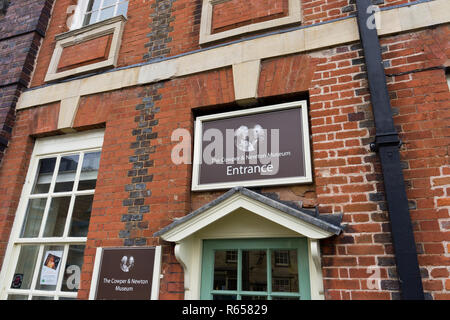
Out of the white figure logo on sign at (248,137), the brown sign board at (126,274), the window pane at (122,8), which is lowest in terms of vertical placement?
the brown sign board at (126,274)

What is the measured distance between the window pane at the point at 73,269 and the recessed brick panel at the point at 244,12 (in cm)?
300

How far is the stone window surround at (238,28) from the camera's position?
129 inches

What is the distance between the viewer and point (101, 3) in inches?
190

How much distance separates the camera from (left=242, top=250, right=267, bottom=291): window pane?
2561mm

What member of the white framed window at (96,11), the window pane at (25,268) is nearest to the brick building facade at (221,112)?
the window pane at (25,268)

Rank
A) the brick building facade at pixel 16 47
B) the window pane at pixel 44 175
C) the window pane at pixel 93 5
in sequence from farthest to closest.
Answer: the window pane at pixel 93 5 < the brick building facade at pixel 16 47 < the window pane at pixel 44 175

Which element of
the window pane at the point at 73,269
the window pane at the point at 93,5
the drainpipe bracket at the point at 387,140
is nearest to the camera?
the drainpipe bracket at the point at 387,140

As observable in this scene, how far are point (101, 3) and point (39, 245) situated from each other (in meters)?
3.76

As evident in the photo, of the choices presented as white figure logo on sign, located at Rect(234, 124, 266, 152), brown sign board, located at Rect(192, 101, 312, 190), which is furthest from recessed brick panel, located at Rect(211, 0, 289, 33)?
white figure logo on sign, located at Rect(234, 124, 266, 152)

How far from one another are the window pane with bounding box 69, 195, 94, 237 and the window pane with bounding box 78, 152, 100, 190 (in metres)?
0.14

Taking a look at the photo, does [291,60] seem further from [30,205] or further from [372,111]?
[30,205]

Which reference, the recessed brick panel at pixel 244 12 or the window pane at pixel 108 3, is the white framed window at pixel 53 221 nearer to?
the recessed brick panel at pixel 244 12

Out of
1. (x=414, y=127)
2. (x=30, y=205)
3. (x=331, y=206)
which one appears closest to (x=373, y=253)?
(x=331, y=206)

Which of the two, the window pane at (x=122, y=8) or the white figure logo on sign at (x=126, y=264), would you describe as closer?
the white figure logo on sign at (x=126, y=264)
